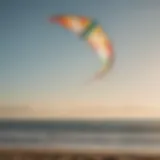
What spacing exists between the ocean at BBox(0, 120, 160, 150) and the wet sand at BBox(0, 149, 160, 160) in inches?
0.7

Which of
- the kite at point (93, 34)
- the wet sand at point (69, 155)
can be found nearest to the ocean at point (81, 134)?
the wet sand at point (69, 155)

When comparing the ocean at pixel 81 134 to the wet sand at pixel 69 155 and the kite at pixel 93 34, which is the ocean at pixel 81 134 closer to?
the wet sand at pixel 69 155

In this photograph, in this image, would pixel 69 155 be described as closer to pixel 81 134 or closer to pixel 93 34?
pixel 81 134

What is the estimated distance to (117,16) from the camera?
1286mm

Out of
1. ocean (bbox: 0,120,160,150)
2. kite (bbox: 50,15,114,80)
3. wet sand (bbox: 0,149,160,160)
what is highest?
kite (bbox: 50,15,114,80)

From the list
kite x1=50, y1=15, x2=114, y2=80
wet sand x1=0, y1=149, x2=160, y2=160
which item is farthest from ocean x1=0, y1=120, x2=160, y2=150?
kite x1=50, y1=15, x2=114, y2=80

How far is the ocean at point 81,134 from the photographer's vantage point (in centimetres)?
121

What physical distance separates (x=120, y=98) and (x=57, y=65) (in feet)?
0.75

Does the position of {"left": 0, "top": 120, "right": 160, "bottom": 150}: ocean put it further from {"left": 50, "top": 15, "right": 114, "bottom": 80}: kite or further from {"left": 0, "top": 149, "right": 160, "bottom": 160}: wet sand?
{"left": 50, "top": 15, "right": 114, "bottom": 80}: kite

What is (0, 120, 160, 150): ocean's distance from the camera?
1.21m

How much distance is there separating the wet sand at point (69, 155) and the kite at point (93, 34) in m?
0.24

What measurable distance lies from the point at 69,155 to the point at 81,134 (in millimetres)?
76

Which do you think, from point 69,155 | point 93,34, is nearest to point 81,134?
point 69,155

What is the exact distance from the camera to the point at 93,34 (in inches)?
50.9
